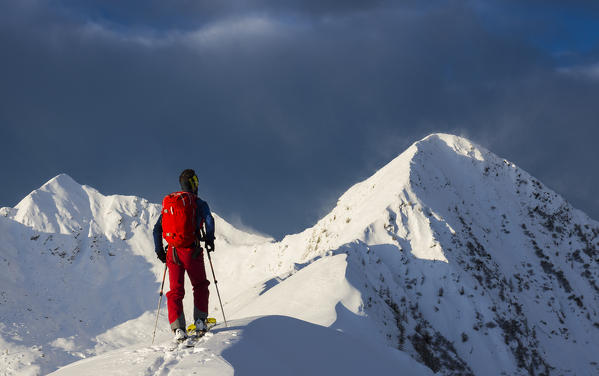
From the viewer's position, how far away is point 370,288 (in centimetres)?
1877

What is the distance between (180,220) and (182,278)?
Result: 1.01 metres

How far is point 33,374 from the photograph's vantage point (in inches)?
1005

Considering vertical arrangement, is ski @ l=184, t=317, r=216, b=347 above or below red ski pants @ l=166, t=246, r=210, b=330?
below

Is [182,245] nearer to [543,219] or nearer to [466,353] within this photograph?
[466,353]

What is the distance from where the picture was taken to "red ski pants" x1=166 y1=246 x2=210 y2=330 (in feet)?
24.1

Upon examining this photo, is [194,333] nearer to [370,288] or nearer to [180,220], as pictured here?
[180,220]

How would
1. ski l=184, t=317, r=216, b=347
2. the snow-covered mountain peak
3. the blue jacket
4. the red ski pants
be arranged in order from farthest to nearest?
the snow-covered mountain peak < the blue jacket < the red ski pants < ski l=184, t=317, r=216, b=347

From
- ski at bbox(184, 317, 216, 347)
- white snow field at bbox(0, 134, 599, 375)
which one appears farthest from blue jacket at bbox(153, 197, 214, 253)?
white snow field at bbox(0, 134, 599, 375)

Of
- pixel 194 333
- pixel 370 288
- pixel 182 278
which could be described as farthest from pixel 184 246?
pixel 370 288

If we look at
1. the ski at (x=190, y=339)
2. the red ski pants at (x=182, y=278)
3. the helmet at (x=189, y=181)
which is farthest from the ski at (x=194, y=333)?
the helmet at (x=189, y=181)

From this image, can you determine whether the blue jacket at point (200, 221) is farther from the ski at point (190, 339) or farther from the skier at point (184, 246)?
the ski at point (190, 339)

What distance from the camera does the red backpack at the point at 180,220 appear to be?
741 centimetres

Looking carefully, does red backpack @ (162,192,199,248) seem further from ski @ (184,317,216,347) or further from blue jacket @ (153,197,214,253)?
ski @ (184,317,216,347)

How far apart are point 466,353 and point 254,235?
37.8 m
